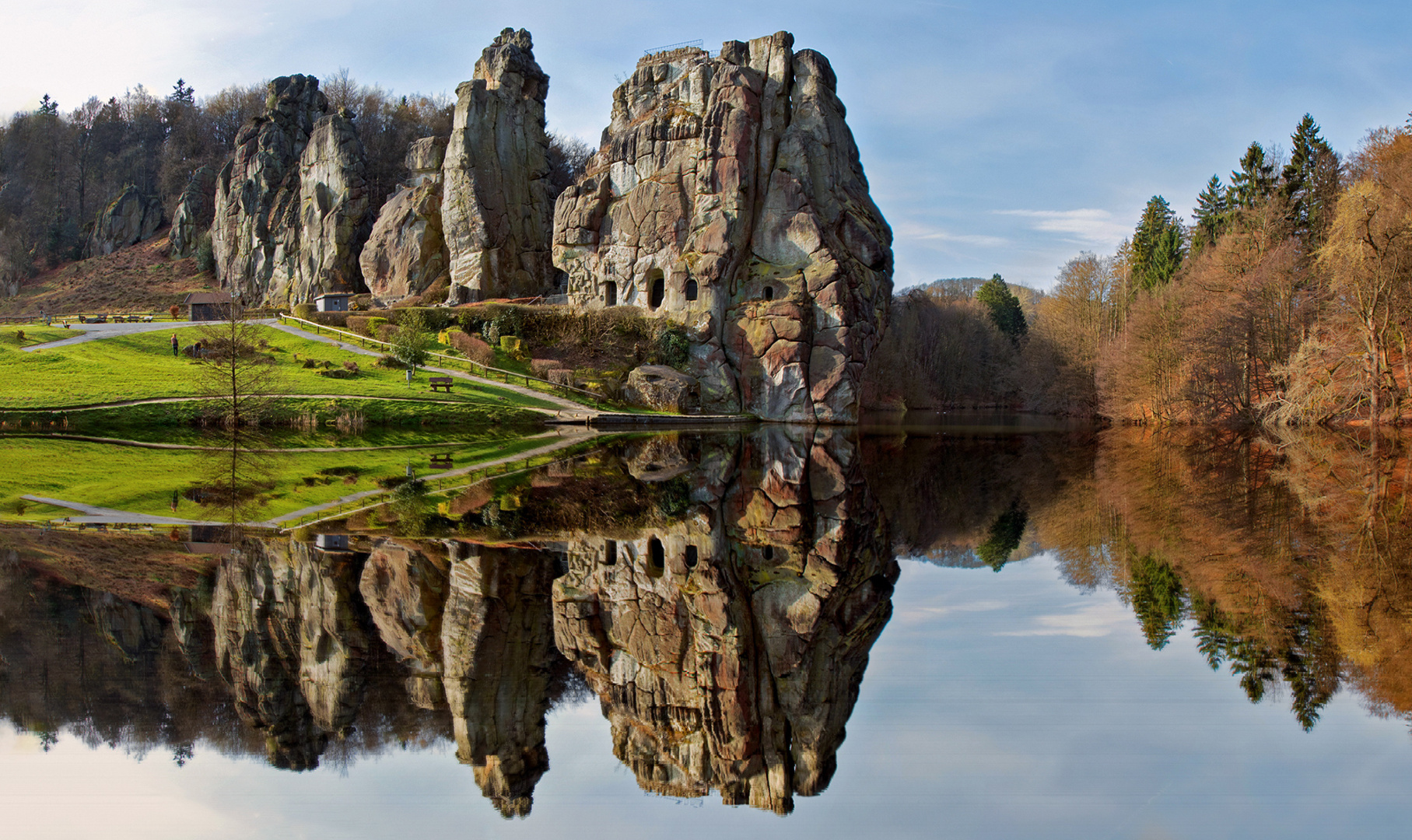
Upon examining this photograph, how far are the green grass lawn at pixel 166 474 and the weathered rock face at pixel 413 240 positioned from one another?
36213mm

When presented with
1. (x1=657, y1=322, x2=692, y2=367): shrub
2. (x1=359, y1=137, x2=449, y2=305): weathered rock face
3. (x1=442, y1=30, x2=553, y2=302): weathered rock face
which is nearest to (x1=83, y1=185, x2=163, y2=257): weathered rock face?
(x1=359, y1=137, x2=449, y2=305): weathered rock face

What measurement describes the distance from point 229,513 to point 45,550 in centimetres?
307

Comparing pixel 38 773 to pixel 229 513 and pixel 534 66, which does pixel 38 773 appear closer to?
pixel 229 513

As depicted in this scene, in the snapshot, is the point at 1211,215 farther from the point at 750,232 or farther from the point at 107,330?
the point at 107,330

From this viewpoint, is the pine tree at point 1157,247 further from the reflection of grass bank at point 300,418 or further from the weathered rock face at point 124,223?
the weathered rock face at point 124,223

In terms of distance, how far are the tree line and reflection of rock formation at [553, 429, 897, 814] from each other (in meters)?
33.5

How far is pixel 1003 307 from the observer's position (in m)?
97.0

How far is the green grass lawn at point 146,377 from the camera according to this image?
3428 cm

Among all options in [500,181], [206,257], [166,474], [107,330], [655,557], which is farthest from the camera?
[206,257]

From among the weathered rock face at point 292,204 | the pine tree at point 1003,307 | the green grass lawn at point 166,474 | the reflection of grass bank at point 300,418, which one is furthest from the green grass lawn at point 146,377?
the pine tree at point 1003,307

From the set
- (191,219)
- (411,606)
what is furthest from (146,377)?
(191,219)

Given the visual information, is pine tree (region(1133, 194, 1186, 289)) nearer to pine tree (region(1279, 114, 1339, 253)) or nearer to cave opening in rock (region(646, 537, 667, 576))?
pine tree (region(1279, 114, 1339, 253))

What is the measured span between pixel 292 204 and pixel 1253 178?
7497 cm

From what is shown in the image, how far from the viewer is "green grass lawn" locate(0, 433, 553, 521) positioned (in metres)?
14.8
